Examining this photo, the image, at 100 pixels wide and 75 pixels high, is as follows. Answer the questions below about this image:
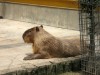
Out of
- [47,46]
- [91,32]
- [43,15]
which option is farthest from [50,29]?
[91,32]

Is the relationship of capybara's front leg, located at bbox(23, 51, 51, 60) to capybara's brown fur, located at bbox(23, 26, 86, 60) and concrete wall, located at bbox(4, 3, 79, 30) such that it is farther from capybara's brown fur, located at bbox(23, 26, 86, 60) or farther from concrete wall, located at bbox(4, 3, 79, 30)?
concrete wall, located at bbox(4, 3, 79, 30)

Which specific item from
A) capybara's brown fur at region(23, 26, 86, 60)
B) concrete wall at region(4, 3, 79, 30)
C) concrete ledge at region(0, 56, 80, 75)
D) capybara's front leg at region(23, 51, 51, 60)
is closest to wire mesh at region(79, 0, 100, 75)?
concrete ledge at region(0, 56, 80, 75)

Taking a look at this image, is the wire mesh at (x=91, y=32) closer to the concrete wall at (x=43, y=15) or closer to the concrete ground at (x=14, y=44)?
the concrete ground at (x=14, y=44)

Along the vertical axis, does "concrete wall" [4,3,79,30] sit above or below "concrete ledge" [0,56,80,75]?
above

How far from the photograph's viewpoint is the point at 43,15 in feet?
46.5

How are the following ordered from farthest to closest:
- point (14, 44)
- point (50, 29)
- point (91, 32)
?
point (50, 29), point (14, 44), point (91, 32)

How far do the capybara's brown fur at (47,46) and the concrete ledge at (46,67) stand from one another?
220 mm

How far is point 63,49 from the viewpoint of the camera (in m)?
8.04

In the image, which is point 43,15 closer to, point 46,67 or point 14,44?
point 14,44

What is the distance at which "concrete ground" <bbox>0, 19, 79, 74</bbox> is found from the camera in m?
7.46

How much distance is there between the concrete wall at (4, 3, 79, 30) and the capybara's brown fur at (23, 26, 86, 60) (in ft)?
13.8

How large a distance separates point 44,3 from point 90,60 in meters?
7.41

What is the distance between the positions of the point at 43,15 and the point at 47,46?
21.0ft

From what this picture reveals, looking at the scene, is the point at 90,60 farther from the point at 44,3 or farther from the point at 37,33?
the point at 44,3
